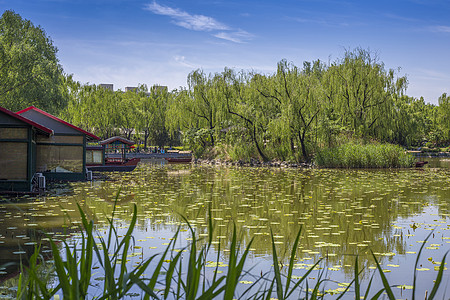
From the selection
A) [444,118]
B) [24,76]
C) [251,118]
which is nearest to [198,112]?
[251,118]

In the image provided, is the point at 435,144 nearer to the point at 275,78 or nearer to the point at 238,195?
the point at 275,78

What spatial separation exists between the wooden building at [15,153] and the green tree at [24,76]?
1407 centimetres

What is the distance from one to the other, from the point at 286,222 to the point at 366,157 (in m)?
20.5

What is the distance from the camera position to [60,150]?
61.4 feet

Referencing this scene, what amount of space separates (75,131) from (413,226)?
13.9 metres

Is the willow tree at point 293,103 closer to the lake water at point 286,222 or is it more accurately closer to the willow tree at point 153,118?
the lake water at point 286,222

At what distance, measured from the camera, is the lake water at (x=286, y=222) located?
5781mm

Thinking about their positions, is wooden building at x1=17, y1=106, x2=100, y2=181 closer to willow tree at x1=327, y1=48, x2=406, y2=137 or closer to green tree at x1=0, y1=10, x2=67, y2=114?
green tree at x1=0, y1=10, x2=67, y2=114

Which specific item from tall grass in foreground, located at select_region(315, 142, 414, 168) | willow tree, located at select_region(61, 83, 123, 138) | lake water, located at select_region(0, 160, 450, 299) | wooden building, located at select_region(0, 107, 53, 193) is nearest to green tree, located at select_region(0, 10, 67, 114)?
lake water, located at select_region(0, 160, 450, 299)

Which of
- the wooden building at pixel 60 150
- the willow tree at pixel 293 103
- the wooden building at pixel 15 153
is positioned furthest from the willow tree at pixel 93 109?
the wooden building at pixel 15 153

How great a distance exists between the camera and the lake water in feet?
19.0

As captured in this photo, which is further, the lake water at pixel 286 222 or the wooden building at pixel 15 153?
the wooden building at pixel 15 153

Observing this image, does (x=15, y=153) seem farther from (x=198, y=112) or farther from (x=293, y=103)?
(x=198, y=112)

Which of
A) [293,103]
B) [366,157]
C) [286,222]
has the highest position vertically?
[293,103]
